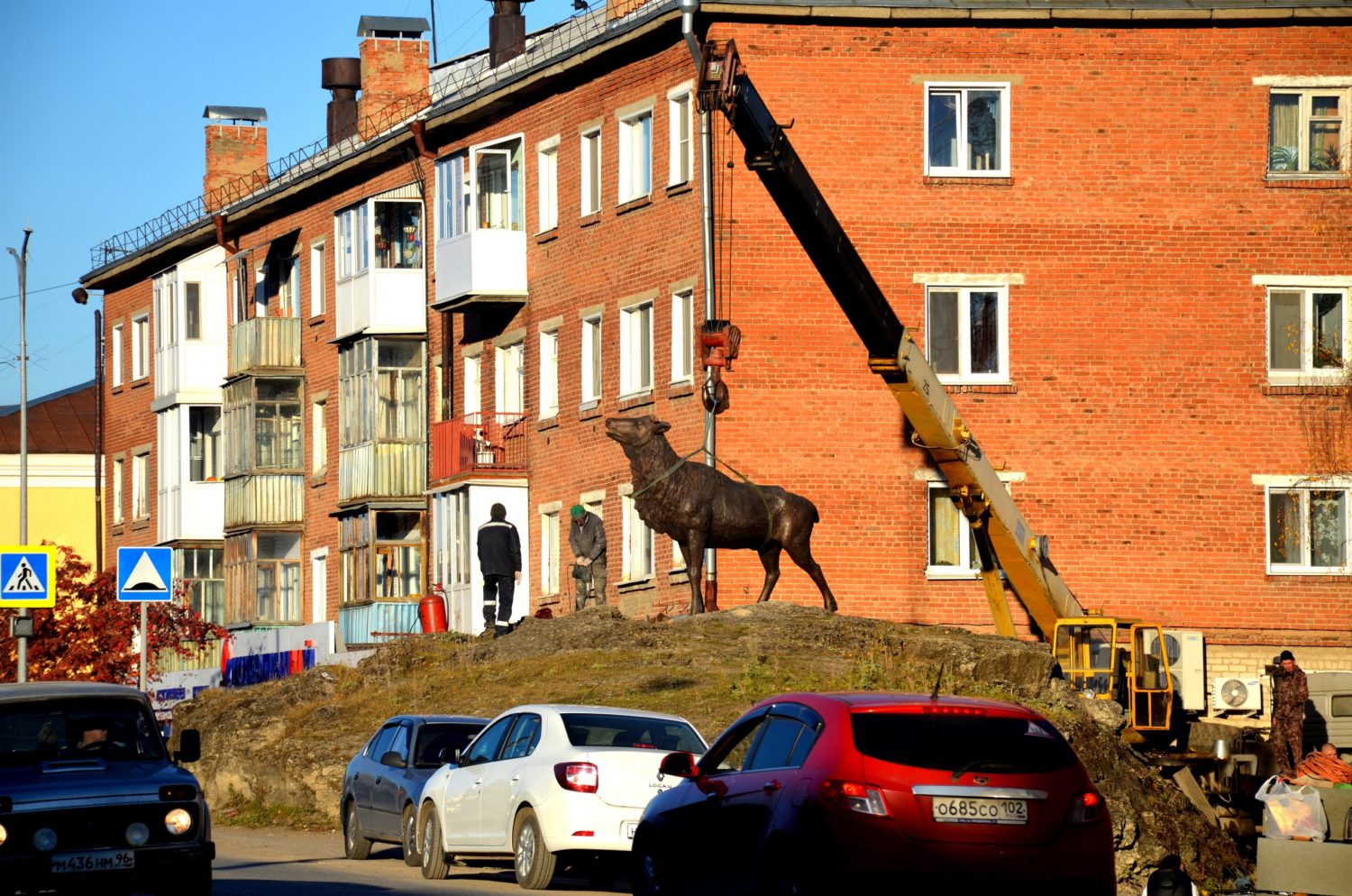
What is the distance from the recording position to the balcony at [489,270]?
143 ft

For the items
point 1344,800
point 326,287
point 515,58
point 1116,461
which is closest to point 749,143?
point 1344,800

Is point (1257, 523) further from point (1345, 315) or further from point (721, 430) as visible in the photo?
point (721, 430)

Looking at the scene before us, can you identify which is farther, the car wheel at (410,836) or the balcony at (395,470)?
the balcony at (395,470)

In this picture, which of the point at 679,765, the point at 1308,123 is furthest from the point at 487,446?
the point at 679,765

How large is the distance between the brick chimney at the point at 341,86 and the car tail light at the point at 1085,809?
47.0 metres

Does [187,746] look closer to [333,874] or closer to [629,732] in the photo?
[629,732]

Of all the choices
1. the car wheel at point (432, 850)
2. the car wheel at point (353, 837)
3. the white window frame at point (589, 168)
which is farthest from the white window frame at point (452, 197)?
the car wheel at point (432, 850)

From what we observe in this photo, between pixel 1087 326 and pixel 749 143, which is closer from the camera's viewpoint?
pixel 749 143

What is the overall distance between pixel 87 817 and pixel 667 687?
1327cm

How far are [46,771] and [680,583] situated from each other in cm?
2276

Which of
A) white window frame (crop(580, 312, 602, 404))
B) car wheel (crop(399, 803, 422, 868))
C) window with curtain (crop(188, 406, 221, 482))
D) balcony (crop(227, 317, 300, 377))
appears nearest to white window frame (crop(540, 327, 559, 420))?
white window frame (crop(580, 312, 602, 404))

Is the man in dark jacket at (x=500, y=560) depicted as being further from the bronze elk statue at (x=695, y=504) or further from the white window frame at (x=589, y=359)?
the white window frame at (x=589, y=359)

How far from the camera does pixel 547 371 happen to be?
43.2 meters

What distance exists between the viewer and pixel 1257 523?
37781 millimetres
